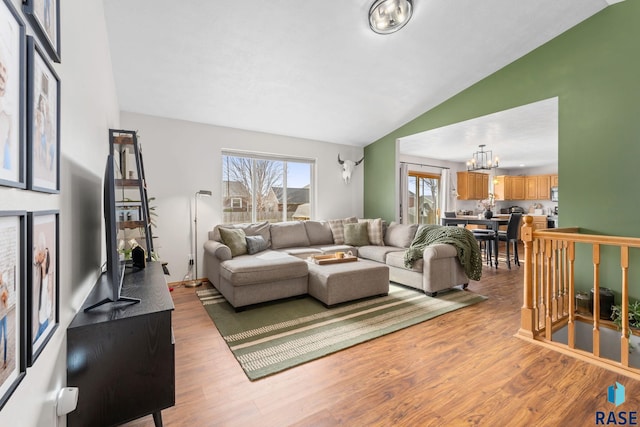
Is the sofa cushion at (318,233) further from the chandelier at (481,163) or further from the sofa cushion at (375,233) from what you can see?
the chandelier at (481,163)

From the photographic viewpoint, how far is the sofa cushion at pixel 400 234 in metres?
4.57

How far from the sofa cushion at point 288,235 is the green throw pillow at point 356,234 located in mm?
686

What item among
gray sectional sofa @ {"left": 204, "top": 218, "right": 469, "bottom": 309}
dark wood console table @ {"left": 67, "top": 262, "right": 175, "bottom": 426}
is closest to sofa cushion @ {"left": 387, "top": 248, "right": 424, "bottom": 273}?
gray sectional sofa @ {"left": 204, "top": 218, "right": 469, "bottom": 309}

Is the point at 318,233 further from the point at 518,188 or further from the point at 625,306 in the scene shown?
the point at 518,188

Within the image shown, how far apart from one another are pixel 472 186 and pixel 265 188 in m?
6.07

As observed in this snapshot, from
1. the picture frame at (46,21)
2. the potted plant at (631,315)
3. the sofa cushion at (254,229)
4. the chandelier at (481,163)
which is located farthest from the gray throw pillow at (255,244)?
the chandelier at (481,163)

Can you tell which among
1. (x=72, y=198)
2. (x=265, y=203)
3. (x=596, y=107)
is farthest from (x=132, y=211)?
(x=596, y=107)

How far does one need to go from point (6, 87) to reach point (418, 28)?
3.22m

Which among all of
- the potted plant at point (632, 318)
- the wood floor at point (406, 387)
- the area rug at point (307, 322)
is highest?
the potted plant at point (632, 318)

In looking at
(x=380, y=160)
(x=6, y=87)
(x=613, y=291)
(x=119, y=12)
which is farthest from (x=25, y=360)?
(x=380, y=160)

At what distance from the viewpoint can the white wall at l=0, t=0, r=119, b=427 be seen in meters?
0.81

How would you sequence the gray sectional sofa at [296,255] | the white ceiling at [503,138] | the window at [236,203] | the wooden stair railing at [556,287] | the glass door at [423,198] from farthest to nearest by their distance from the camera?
the glass door at [423,198] → the window at [236,203] → the white ceiling at [503,138] → the gray sectional sofa at [296,255] → the wooden stair railing at [556,287]

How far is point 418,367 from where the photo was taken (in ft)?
6.73

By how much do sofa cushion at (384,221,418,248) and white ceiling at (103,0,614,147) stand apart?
1.90 meters
